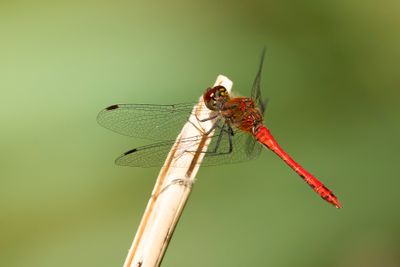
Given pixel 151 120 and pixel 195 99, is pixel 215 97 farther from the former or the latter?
pixel 151 120

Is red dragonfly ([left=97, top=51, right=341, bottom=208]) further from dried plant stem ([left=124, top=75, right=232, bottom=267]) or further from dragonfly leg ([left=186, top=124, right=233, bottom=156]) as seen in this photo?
dried plant stem ([left=124, top=75, right=232, bottom=267])

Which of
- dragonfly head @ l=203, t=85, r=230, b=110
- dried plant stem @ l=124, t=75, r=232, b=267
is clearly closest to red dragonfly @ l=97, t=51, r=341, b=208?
dragonfly head @ l=203, t=85, r=230, b=110

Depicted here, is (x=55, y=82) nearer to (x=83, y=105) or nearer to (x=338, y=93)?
(x=83, y=105)

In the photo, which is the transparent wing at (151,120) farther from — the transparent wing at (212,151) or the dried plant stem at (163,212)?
the dried plant stem at (163,212)

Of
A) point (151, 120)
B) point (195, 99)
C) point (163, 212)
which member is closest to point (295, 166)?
point (195, 99)

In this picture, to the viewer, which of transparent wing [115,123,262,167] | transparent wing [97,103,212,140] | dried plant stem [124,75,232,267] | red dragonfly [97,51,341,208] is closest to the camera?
dried plant stem [124,75,232,267]

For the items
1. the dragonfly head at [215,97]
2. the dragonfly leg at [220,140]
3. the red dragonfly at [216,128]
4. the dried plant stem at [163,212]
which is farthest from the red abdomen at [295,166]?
the dried plant stem at [163,212]

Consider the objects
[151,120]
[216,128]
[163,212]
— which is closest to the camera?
[163,212]
